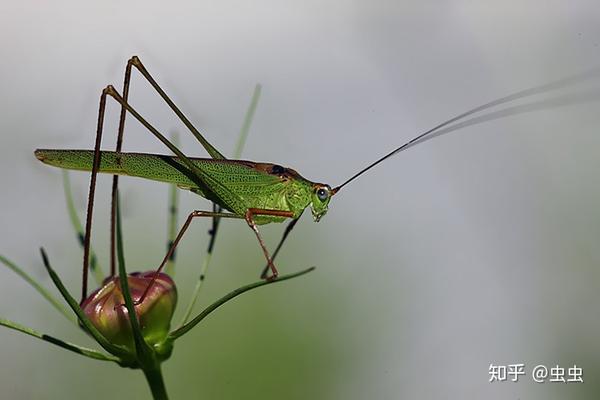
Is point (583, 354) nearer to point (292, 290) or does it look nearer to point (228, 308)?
point (292, 290)

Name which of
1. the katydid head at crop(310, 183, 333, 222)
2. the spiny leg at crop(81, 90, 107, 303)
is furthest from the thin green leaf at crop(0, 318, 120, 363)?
the katydid head at crop(310, 183, 333, 222)

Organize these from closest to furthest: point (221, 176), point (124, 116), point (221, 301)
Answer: point (221, 301) → point (124, 116) → point (221, 176)

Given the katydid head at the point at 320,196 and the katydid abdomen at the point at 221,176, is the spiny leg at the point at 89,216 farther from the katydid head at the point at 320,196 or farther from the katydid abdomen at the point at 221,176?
the katydid head at the point at 320,196

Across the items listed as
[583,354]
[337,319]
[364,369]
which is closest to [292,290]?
[337,319]

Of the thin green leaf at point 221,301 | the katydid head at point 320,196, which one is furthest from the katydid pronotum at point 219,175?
the thin green leaf at point 221,301

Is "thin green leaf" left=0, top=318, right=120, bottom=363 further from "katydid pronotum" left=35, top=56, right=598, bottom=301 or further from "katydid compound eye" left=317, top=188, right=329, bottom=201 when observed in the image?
"katydid compound eye" left=317, top=188, right=329, bottom=201

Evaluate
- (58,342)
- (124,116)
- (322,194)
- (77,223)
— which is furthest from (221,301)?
(322,194)

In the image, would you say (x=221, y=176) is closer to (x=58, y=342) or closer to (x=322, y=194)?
(x=322, y=194)
